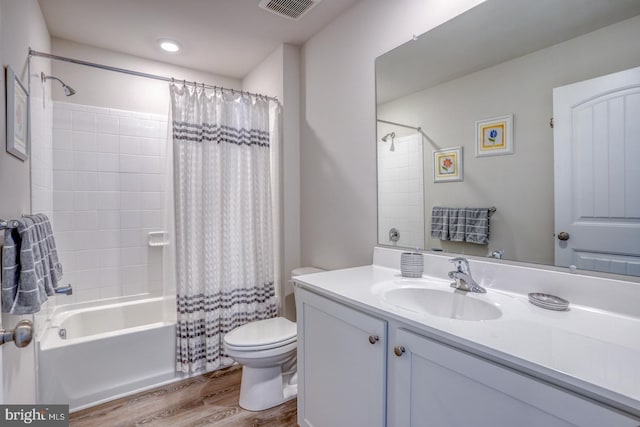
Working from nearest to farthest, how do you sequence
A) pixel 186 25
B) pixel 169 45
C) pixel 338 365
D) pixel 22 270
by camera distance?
pixel 22 270, pixel 338 365, pixel 186 25, pixel 169 45

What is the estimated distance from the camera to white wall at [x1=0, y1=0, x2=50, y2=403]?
1.19 m

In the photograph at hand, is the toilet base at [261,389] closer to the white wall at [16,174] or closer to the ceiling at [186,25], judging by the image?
the white wall at [16,174]

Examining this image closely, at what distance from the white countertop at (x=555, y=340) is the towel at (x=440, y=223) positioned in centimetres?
35

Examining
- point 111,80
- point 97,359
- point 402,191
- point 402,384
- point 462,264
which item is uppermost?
point 111,80

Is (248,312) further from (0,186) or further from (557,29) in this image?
(557,29)

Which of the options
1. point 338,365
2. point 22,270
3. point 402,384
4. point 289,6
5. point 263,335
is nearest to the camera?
point 402,384

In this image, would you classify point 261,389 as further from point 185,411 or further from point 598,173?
point 598,173

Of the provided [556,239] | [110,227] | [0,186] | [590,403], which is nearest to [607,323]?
[556,239]

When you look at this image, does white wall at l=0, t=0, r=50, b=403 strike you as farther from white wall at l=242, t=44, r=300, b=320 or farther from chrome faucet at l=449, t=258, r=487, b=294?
chrome faucet at l=449, t=258, r=487, b=294

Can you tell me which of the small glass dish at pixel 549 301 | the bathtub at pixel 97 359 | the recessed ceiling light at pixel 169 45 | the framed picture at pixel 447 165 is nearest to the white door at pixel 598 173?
the small glass dish at pixel 549 301

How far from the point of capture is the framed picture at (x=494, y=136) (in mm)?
1260

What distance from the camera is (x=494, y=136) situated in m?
Answer: 1.31
